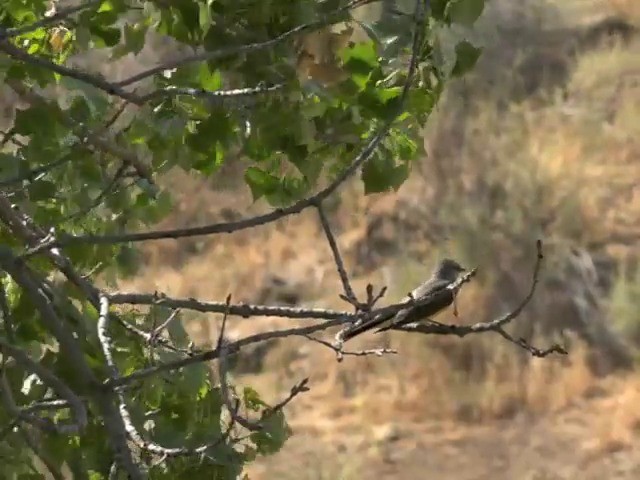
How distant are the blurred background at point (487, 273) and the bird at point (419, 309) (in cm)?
226

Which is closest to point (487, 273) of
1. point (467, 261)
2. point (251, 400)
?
point (467, 261)

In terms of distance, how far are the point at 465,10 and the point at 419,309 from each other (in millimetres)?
669

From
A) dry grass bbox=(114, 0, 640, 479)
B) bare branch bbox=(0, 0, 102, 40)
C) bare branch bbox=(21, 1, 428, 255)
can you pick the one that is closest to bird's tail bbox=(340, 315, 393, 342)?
bare branch bbox=(21, 1, 428, 255)

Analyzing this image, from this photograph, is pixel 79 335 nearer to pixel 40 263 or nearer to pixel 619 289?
pixel 40 263

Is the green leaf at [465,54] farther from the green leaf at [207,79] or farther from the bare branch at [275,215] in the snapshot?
the green leaf at [207,79]

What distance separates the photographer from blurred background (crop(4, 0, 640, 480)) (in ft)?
18.0

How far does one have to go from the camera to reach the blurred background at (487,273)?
5.50m

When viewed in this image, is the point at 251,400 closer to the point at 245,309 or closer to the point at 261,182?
the point at 261,182

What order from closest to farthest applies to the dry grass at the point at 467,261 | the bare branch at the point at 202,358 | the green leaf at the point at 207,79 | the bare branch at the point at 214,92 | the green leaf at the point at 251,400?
the bare branch at the point at 202,358 → the bare branch at the point at 214,92 → the green leaf at the point at 207,79 → the green leaf at the point at 251,400 → the dry grass at the point at 467,261

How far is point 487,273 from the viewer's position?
22.3 feet

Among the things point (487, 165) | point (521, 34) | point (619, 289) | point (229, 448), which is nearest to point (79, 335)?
point (229, 448)

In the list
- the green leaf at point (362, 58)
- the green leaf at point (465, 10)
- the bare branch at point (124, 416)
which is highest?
the green leaf at point (362, 58)

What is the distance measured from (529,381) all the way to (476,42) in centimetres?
457

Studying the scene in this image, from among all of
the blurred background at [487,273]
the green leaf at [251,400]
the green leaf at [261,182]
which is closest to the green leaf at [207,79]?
the green leaf at [261,182]
